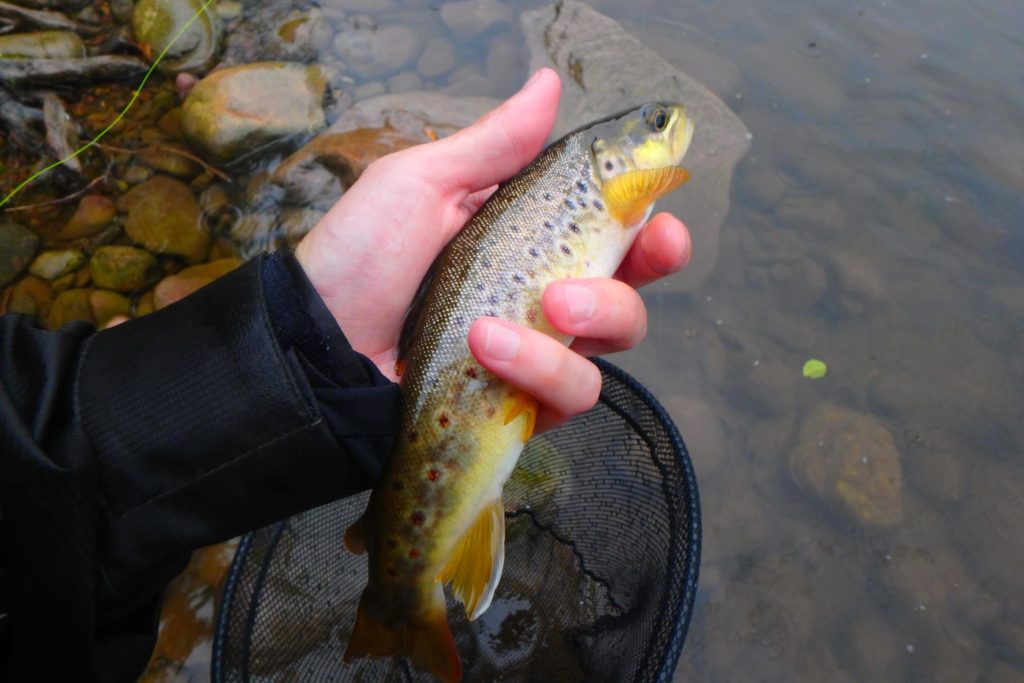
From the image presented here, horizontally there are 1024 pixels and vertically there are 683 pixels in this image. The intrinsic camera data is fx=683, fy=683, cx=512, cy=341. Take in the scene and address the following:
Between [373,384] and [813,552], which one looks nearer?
[373,384]

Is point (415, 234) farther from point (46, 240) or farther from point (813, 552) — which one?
point (46, 240)

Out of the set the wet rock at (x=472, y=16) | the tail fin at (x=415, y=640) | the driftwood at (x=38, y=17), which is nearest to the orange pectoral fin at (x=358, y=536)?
the tail fin at (x=415, y=640)

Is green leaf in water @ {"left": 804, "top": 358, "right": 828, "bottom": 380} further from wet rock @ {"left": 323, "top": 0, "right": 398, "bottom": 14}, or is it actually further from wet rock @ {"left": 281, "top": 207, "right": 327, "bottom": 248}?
wet rock @ {"left": 323, "top": 0, "right": 398, "bottom": 14}

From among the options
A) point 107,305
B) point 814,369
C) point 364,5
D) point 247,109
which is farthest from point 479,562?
point 364,5

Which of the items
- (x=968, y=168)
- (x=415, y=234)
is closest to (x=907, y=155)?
(x=968, y=168)

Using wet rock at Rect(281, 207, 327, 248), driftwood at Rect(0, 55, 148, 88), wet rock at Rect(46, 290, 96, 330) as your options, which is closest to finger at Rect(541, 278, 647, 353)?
wet rock at Rect(281, 207, 327, 248)
